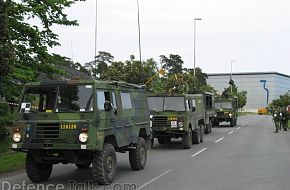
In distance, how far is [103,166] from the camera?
10484mm

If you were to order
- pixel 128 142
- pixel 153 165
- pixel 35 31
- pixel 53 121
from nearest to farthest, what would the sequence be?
pixel 53 121 → pixel 128 142 → pixel 153 165 → pixel 35 31

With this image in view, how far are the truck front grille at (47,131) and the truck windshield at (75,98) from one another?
455mm

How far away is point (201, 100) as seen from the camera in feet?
83.2

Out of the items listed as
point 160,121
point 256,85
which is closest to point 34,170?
point 160,121

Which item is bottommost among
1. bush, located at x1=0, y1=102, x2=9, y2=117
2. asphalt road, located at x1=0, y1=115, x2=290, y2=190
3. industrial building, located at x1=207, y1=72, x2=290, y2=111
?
asphalt road, located at x1=0, y1=115, x2=290, y2=190

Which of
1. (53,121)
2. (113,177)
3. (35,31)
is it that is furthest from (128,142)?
(35,31)

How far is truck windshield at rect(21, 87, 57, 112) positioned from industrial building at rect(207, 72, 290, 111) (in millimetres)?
145765

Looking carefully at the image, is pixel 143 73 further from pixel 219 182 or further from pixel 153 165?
pixel 219 182

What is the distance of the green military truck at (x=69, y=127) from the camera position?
10.3 meters

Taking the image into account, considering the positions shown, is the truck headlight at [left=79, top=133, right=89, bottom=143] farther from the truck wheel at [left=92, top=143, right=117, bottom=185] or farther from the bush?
the bush

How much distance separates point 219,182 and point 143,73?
33.7 metres

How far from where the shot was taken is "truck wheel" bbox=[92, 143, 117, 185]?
34.2 feet

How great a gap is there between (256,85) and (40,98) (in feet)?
496
